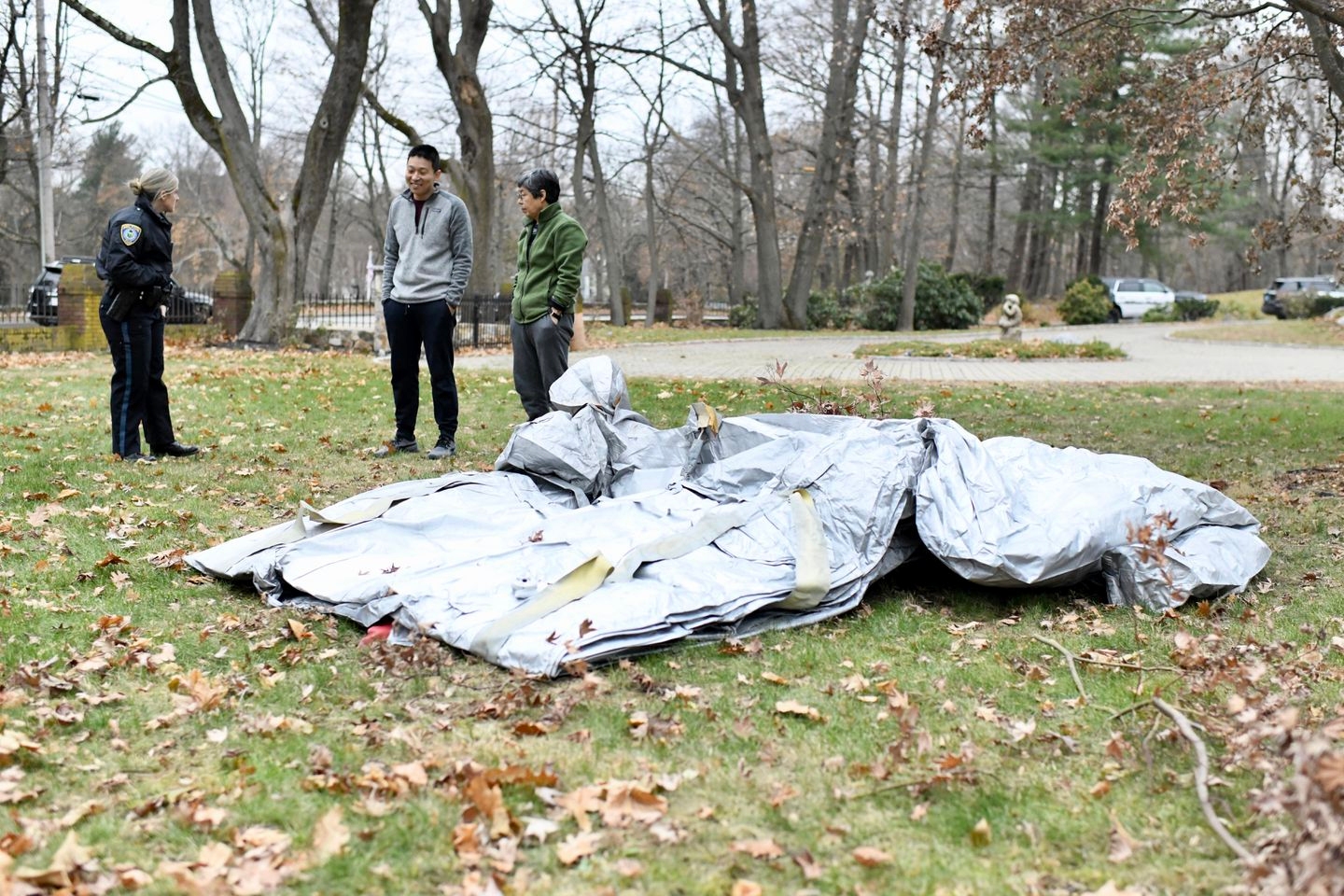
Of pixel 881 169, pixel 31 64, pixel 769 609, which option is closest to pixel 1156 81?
pixel 769 609

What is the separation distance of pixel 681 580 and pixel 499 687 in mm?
887

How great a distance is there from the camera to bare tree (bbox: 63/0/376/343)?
18281 millimetres

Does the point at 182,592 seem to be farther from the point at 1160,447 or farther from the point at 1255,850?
the point at 1160,447

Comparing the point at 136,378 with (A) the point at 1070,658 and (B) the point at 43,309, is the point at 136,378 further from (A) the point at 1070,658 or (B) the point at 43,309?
(B) the point at 43,309

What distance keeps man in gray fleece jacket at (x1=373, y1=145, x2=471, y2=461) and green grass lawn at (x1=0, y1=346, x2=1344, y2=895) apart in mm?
2378

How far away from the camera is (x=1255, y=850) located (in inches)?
103

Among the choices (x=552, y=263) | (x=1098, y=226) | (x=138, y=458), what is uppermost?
(x=1098, y=226)

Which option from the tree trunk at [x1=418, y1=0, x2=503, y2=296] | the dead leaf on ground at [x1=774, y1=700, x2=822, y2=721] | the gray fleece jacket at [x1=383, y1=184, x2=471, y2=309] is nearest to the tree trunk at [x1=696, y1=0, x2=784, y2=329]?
the tree trunk at [x1=418, y1=0, x2=503, y2=296]

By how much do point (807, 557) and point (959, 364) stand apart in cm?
1360

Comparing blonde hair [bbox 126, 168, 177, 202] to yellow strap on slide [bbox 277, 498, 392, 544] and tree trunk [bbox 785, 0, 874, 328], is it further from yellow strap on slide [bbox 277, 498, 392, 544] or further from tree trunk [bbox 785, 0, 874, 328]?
tree trunk [bbox 785, 0, 874, 328]

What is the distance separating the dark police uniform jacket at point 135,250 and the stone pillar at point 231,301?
1368 centimetres

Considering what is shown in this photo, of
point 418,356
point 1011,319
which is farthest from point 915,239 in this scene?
point 418,356

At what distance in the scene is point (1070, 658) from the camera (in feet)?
12.7

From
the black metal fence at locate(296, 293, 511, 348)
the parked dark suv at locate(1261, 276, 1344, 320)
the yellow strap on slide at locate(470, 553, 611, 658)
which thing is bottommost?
the yellow strap on slide at locate(470, 553, 611, 658)
